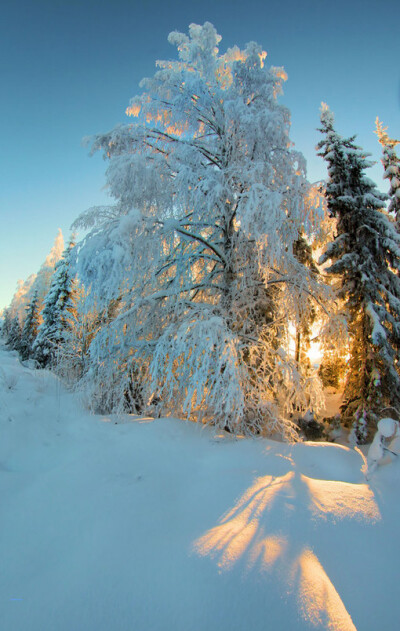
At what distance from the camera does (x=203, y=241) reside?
5977 mm

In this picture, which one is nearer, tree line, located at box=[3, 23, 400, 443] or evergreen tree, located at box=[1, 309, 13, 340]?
tree line, located at box=[3, 23, 400, 443]

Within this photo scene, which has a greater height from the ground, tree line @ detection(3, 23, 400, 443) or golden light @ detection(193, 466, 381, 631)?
tree line @ detection(3, 23, 400, 443)

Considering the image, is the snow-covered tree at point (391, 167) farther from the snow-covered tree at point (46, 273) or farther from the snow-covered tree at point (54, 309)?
the snow-covered tree at point (46, 273)

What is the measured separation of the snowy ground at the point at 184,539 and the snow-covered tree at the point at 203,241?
4.41 feet

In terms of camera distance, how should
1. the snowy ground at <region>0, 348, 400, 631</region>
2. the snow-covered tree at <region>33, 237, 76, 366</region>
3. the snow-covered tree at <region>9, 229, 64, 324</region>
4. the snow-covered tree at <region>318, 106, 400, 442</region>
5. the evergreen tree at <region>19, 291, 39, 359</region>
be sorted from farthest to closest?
1. the snow-covered tree at <region>9, 229, 64, 324</region>
2. the evergreen tree at <region>19, 291, 39, 359</region>
3. the snow-covered tree at <region>33, 237, 76, 366</region>
4. the snow-covered tree at <region>318, 106, 400, 442</region>
5. the snowy ground at <region>0, 348, 400, 631</region>

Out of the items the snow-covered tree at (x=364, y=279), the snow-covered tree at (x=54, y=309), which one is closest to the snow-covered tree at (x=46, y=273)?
the snow-covered tree at (x=54, y=309)

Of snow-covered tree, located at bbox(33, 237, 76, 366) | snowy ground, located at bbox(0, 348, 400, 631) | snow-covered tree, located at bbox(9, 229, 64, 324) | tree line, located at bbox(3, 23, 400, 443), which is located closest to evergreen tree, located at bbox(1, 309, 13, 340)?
snow-covered tree, located at bbox(9, 229, 64, 324)

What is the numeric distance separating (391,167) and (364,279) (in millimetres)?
6665

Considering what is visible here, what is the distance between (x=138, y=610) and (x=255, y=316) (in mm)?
5679

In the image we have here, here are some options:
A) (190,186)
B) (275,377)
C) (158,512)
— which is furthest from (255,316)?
(158,512)

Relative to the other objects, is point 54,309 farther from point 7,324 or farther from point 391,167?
point 7,324

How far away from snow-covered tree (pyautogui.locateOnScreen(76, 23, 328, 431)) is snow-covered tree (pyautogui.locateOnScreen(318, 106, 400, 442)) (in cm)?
397

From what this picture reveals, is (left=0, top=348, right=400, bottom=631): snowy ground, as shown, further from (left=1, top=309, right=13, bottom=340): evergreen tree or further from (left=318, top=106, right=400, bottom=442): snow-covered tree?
(left=1, top=309, right=13, bottom=340): evergreen tree

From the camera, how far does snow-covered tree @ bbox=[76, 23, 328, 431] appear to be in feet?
15.7
